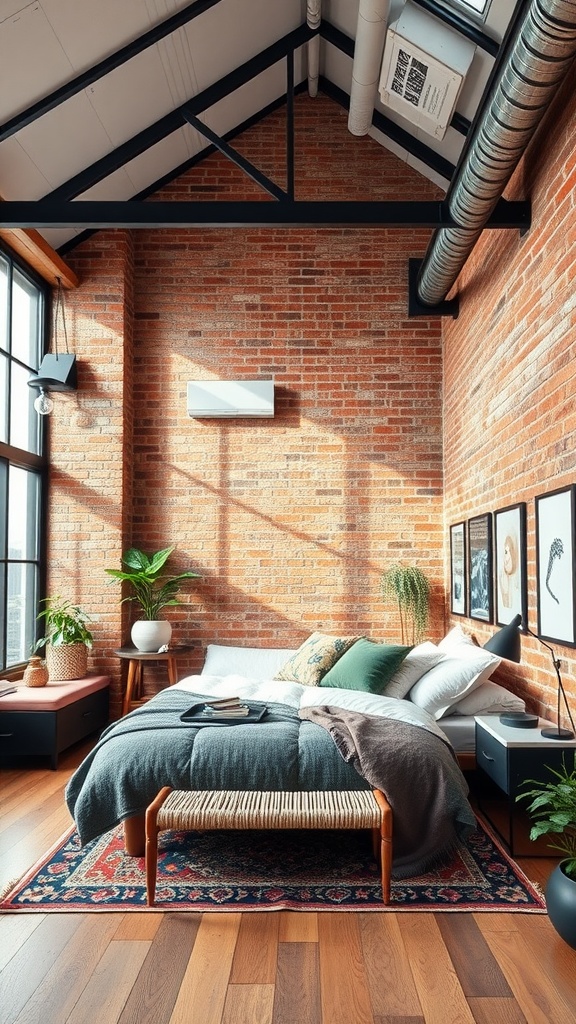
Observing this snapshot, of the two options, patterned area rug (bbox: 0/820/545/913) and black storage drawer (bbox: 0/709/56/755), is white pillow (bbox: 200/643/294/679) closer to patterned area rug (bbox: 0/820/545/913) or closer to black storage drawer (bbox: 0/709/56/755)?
black storage drawer (bbox: 0/709/56/755)

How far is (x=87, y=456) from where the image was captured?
19.7 ft

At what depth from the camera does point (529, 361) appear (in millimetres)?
3986

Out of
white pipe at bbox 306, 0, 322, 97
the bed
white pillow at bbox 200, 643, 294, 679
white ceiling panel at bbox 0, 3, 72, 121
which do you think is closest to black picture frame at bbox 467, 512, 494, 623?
the bed

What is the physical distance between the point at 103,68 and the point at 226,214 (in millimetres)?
A: 1125

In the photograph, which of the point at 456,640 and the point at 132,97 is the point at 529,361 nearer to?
the point at 456,640

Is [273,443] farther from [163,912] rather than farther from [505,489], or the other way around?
[163,912]

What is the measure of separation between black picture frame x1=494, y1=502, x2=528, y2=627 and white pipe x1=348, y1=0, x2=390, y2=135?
2.55 meters

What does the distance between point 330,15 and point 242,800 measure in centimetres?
478

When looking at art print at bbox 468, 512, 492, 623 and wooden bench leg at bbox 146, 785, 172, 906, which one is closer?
wooden bench leg at bbox 146, 785, 172, 906

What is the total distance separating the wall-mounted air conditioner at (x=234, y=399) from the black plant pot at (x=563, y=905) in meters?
4.14

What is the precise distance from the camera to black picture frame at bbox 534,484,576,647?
3.33 m

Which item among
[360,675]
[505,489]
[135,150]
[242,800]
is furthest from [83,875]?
[135,150]

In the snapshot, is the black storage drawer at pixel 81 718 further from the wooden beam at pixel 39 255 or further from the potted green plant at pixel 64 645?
the wooden beam at pixel 39 255

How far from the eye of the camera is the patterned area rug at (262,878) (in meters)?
2.92
